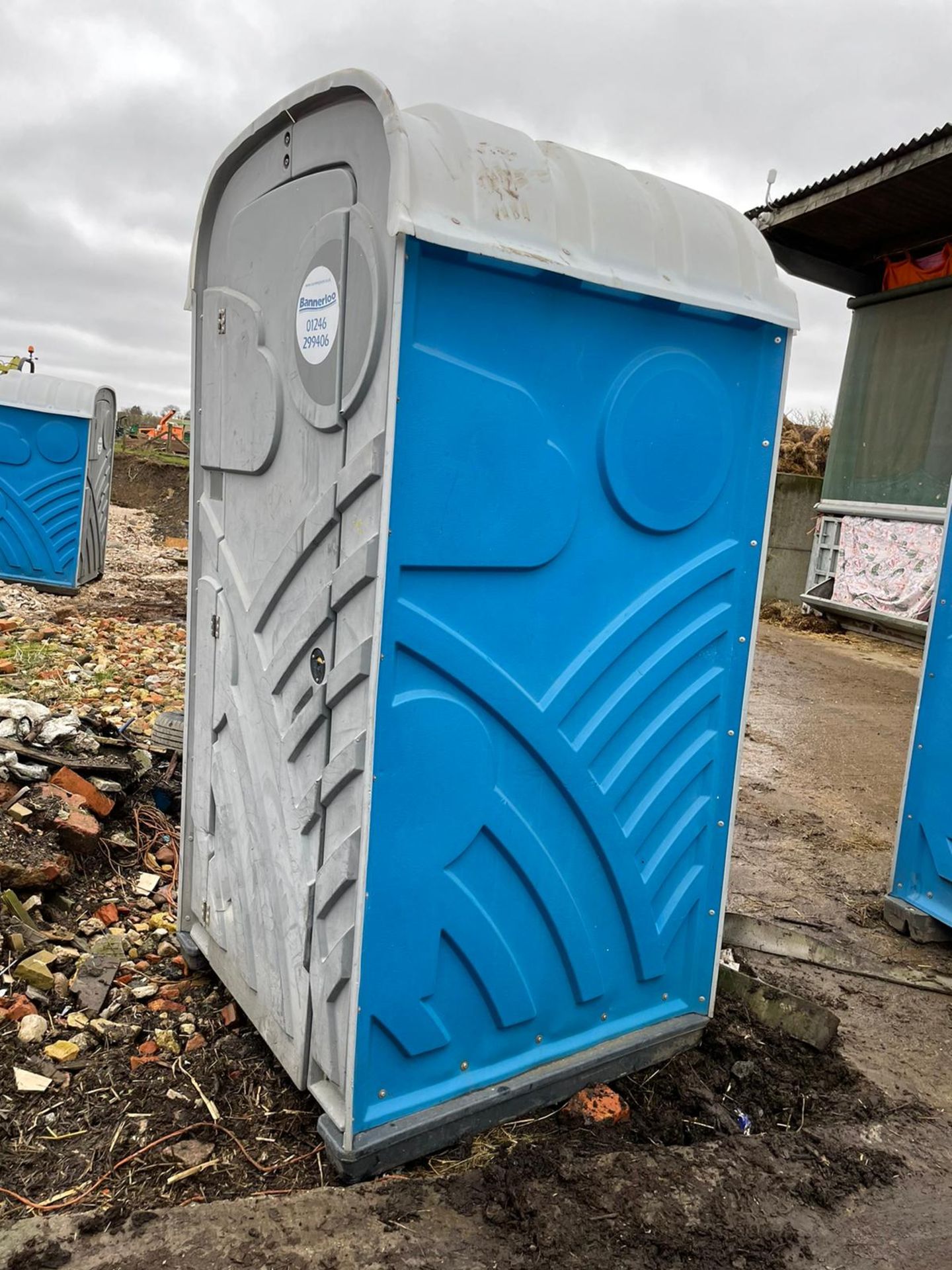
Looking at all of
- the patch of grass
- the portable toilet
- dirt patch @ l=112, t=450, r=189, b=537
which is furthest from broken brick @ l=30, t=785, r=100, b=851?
dirt patch @ l=112, t=450, r=189, b=537

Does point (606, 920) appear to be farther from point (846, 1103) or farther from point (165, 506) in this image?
point (165, 506)

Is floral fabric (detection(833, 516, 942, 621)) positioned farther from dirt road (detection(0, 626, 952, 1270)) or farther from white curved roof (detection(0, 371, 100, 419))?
white curved roof (detection(0, 371, 100, 419))

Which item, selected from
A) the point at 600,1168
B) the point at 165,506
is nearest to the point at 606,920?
the point at 600,1168

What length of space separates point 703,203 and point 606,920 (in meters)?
1.96

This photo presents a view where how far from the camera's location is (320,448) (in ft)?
7.24

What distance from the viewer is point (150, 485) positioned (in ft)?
78.3

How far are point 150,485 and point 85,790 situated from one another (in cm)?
2136

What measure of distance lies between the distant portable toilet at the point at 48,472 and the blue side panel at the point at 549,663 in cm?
912

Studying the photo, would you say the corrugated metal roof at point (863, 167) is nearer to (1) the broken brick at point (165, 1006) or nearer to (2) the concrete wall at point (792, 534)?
(2) the concrete wall at point (792, 534)

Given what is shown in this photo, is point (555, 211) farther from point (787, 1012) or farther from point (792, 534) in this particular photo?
point (792, 534)

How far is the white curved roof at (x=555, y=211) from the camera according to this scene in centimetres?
190

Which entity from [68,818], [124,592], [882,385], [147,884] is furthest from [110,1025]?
[882,385]

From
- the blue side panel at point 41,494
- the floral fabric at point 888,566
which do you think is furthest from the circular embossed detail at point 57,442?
the floral fabric at point 888,566

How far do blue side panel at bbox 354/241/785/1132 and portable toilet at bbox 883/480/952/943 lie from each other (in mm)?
1534
